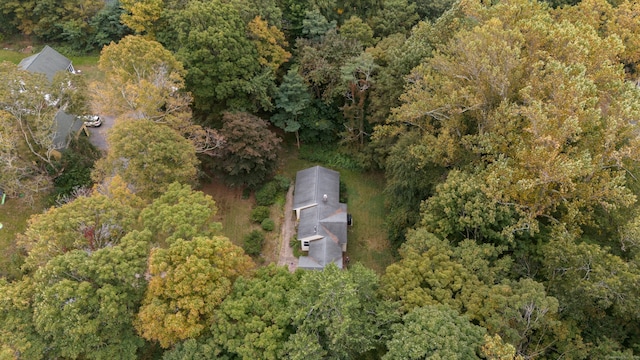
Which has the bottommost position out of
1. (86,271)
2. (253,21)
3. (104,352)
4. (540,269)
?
(104,352)

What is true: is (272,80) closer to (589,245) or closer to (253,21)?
(253,21)

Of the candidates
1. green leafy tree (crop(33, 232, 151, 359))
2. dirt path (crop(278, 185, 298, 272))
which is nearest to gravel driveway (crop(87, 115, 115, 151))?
dirt path (crop(278, 185, 298, 272))

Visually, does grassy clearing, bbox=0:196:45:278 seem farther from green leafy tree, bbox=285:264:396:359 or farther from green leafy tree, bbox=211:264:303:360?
green leafy tree, bbox=285:264:396:359

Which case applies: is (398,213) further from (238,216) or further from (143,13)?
(143,13)

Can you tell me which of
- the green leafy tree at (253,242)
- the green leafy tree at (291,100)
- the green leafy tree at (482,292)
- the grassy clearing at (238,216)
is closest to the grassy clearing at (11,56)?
the grassy clearing at (238,216)

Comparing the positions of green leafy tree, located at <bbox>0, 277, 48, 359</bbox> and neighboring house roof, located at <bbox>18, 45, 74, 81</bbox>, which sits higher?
neighboring house roof, located at <bbox>18, 45, 74, 81</bbox>

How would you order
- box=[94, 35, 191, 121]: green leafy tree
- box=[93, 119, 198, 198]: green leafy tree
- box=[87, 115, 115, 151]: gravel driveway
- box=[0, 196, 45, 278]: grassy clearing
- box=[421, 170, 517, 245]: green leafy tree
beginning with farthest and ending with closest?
box=[87, 115, 115, 151]: gravel driveway
box=[0, 196, 45, 278]: grassy clearing
box=[94, 35, 191, 121]: green leafy tree
box=[93, 119, 198, 198]: green leafy tree
box=[421, 170, 517, 245]: green leafy tree

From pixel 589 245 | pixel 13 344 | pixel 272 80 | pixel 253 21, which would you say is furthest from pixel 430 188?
pixel 13 344
